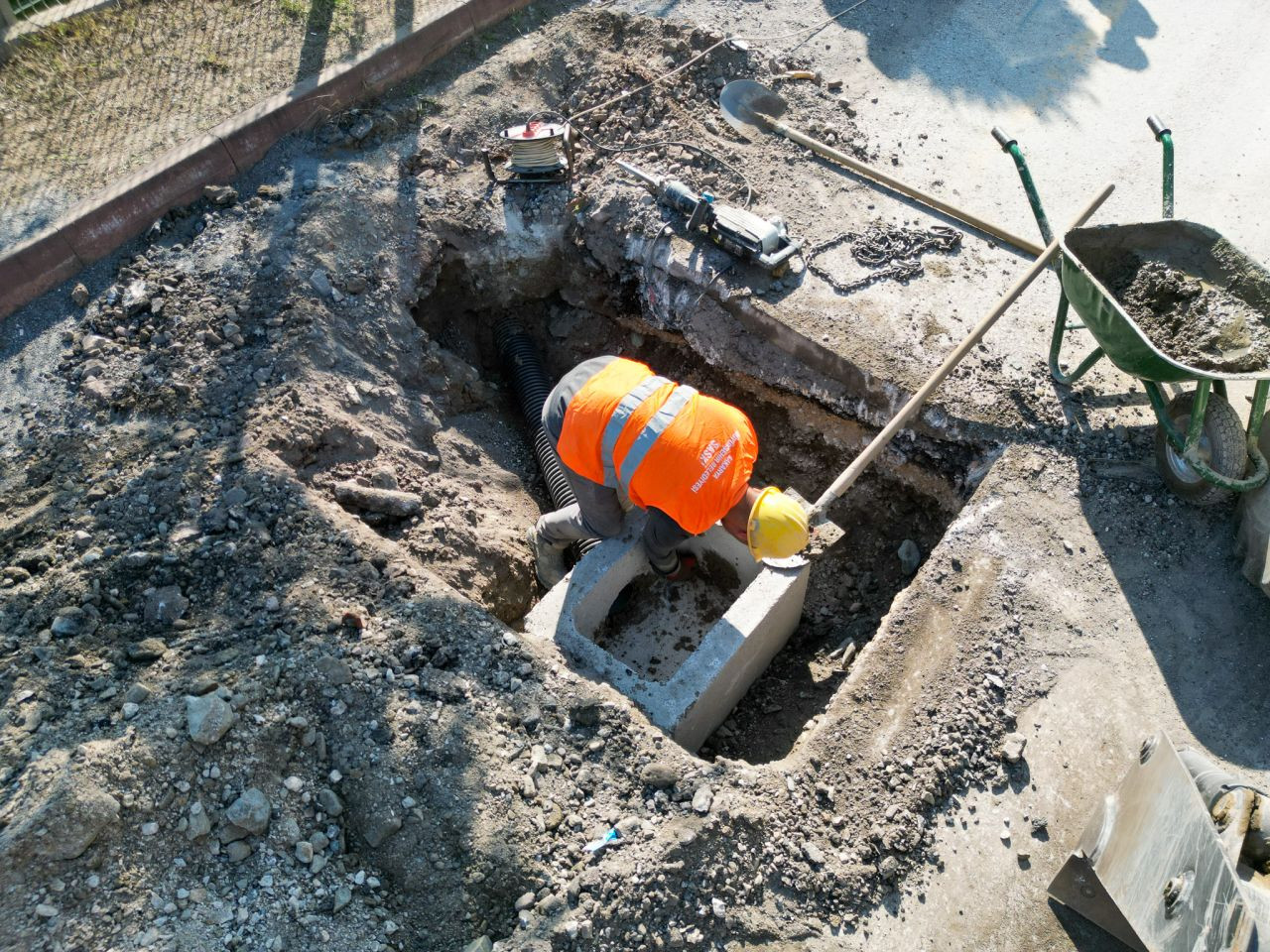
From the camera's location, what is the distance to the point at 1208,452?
436cm

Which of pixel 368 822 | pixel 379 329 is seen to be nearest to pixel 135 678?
pixel 368 822

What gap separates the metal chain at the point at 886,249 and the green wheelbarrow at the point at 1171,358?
0.73 metres

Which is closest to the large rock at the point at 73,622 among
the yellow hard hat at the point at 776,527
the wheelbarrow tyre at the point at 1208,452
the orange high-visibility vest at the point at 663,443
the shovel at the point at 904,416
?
the orange high-visibility vest at the point at 663,443

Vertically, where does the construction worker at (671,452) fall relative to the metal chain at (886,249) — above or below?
below

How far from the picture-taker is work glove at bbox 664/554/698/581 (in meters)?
5.04

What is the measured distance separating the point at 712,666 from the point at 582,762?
2.71 ft

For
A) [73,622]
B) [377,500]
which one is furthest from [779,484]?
[73,622]

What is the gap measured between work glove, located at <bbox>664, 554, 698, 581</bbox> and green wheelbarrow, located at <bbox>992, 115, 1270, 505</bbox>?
2.30m

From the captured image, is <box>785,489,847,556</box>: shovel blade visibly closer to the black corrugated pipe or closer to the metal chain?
the black corrugated pipe

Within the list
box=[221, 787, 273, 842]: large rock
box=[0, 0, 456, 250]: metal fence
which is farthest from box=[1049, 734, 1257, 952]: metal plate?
box=[0, 0, 456, 250]: metal fence

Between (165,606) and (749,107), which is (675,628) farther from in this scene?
(749,107)

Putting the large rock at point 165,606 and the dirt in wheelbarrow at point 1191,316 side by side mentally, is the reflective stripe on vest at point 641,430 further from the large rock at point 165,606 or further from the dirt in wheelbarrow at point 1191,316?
the dirt in wheelbarrow at point 1191,316

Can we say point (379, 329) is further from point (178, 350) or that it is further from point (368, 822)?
point (368, 822)

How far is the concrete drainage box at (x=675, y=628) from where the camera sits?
4.21 meters
